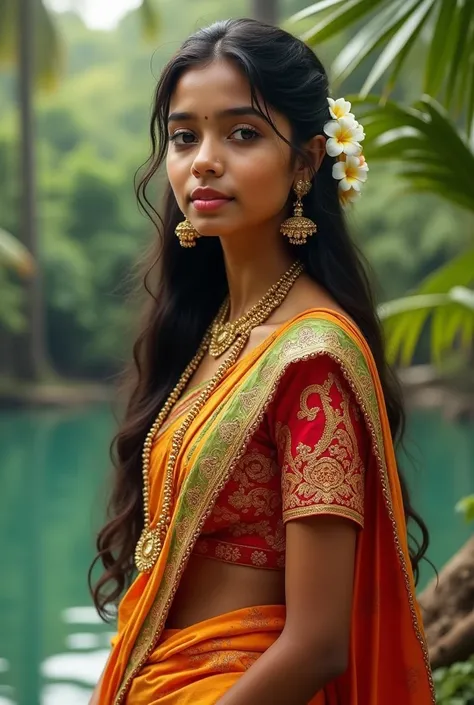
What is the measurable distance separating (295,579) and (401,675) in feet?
0.73

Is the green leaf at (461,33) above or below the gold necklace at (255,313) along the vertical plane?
above

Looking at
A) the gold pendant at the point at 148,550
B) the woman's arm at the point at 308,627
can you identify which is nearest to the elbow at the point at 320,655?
the woman's arm at the point at 308,627

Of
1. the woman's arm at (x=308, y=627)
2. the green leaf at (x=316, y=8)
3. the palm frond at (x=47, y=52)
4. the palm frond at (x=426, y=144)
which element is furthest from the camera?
the palm frond at (x=47, y=52)

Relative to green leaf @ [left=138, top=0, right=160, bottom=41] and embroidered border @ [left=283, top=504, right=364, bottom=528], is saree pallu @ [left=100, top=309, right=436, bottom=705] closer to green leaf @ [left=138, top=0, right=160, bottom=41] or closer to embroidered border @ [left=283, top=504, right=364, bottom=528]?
embroidered border @ [left=283, top=504, right=364, bottom=528]

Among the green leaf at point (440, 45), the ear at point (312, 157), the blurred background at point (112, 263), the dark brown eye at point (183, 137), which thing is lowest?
the blurred background at point (112, 263)

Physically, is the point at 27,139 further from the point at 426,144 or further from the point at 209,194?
the point at 209,194

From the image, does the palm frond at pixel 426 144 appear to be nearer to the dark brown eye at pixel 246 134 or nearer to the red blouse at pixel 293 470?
the dark brown eye at pixel 246 134

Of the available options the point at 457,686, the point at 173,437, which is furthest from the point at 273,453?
the point at 457,686

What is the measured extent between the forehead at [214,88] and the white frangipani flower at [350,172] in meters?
0.15

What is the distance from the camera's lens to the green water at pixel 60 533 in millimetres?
3619

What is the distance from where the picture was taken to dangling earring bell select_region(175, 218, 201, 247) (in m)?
1.45

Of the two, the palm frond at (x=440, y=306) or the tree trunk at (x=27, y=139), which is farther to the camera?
the tree trunk at (x=27, y=139)

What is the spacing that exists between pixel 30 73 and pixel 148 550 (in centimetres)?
1296

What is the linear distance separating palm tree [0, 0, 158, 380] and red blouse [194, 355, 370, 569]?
1218 centimetres
